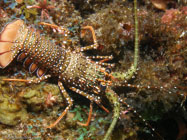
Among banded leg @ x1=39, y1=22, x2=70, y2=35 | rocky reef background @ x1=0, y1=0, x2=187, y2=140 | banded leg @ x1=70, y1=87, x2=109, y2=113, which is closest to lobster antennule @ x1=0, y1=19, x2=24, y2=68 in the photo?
rocky reef background @ x1=0, y1=0, x2=187, y2=140

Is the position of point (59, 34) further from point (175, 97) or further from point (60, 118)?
point (175, 97)

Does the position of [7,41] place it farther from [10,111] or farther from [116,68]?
[116,68]

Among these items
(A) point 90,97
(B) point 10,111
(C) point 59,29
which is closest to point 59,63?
(C) point 59,29

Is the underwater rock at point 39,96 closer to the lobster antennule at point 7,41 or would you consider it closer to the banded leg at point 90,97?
the banded leg at point 90,97

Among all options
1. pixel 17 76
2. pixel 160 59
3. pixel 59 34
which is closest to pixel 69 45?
pixel 59 34

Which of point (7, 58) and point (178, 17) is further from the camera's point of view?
point (178, 17)

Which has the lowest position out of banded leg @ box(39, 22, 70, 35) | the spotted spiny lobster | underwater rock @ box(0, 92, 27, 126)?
underwater rock @ box(0, 92, 27, 126)

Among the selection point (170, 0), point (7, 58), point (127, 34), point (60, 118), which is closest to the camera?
point (7, 58)

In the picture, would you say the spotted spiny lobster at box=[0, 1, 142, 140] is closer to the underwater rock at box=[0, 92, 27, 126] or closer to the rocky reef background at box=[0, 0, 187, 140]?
the rocky reef background at box=[0, 0, 187, 140]
